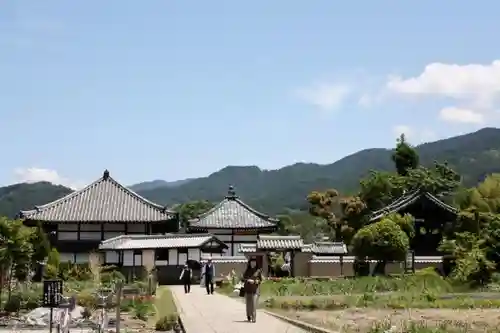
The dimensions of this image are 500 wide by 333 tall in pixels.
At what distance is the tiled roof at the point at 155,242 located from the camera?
47.3 meters

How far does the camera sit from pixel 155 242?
4825 centimetres

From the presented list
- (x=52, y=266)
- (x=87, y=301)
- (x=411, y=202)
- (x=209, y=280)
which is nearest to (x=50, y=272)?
(x=52, y=266)

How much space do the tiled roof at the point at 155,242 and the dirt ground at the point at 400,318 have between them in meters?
27.3

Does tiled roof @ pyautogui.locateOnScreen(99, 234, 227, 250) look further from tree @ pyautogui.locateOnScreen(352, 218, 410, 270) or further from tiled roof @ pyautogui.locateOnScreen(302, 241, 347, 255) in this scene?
tree @ pyautogui.locateOnScreen(352, 218, 410, 270)

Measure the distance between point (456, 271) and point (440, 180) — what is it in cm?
3975

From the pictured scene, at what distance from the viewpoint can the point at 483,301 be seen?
2258 centimetres

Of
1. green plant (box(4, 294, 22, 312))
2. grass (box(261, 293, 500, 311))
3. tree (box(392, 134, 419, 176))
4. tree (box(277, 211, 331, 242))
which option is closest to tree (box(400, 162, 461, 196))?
tree (box(392, 134, 419, 176))

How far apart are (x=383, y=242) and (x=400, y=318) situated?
22944mm

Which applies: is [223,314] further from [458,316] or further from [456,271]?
[456,271]

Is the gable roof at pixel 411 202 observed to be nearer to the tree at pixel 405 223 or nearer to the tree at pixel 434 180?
the tree at pixel 405 223

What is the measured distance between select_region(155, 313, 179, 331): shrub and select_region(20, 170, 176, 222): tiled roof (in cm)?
3379

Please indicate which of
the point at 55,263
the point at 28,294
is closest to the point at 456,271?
the point at 28,294

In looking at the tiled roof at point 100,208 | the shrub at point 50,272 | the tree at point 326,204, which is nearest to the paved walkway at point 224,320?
the shrub at point 50,272

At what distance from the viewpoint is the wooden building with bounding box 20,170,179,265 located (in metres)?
50.4
